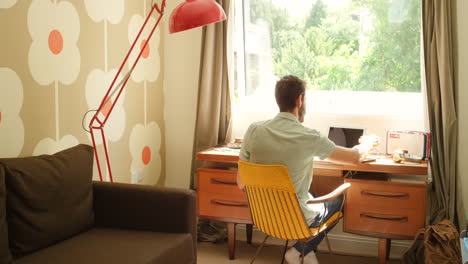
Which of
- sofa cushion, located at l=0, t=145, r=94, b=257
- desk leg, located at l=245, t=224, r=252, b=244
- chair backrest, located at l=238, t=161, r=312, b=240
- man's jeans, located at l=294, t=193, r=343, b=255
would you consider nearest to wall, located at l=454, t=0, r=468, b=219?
man's jeans, located at l=294, t=193, r=343, b=255

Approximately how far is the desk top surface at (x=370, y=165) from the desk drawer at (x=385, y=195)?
0.26 feet

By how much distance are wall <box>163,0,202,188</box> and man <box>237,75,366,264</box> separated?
1.26 metres

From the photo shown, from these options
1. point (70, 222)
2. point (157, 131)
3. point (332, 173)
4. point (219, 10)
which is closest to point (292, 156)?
point (332, 173)

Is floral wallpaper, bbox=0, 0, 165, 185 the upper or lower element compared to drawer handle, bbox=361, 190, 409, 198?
upper

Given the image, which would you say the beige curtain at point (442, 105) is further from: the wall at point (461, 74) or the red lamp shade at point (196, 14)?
the red lamp shade at point (196, 14)

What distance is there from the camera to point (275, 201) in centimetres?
262

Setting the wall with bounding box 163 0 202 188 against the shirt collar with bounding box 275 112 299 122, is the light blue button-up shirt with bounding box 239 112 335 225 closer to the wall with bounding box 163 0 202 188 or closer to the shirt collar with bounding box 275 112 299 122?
the shirt collar with bounding box 275 112 299 122

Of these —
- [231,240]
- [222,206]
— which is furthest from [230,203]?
[231,240]

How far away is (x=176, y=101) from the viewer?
4.05 meters

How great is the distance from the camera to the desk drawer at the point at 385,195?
306 cm

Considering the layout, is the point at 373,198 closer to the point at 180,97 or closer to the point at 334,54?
the point at 334,54

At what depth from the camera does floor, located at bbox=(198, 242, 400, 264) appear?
3459 mm

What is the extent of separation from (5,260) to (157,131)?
1.98 m

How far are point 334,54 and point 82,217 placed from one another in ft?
7.00
